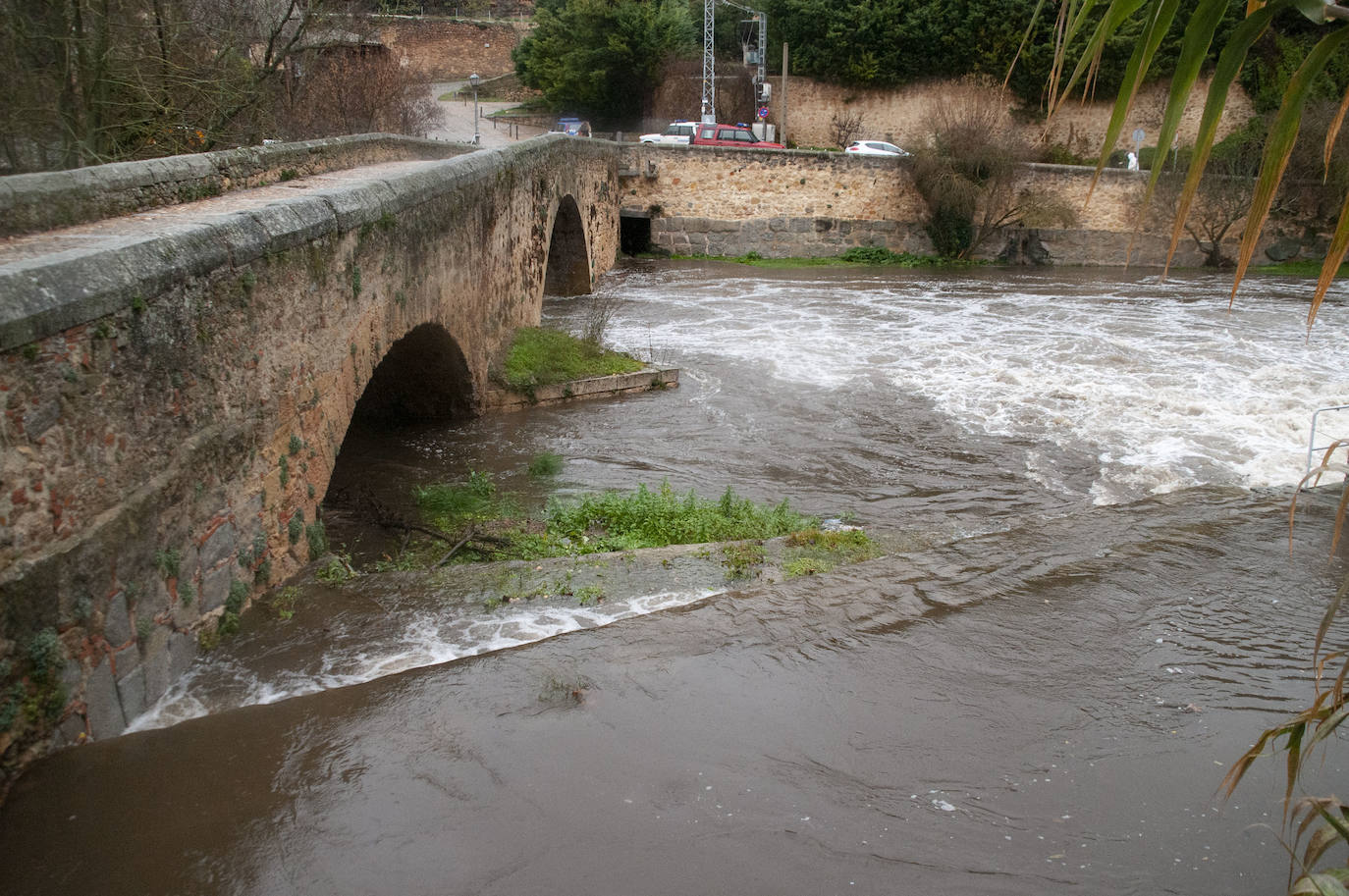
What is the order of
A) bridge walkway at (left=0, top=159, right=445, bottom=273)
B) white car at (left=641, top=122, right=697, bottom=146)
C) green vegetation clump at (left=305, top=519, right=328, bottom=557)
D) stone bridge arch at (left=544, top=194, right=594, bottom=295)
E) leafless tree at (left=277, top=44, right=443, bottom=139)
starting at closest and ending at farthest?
bridge walkway at (left=0, top=159, right=445, bottom=273)
green vegetation clump at (left=305, top=519, right=328, bottom=557)
leafless tree at (left=277, top=44, right=443, bottom=139)
stone bridge arch at (left=544, top=194, right=594, bottom=295)
white car at (left=641, top=122, right=697, bottom=146)

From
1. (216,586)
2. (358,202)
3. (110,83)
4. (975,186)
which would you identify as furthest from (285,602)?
(975,186)

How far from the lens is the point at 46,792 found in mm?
3580

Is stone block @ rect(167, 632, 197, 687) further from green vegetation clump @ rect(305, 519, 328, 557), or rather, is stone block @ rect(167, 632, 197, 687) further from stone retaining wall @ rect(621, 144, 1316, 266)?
stone retaining wall @ rect(621, 144, 1316, 266)

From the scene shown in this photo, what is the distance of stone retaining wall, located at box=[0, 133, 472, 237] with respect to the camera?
5.34 m

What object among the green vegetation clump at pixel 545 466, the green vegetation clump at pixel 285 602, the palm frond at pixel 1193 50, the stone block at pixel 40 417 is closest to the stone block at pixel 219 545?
the green vegetation clump at pixel 285 602

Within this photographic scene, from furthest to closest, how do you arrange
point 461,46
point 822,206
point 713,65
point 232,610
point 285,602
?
point 461,46 → point 713,65 → point 822,206 → point 285,602 → point 232,610

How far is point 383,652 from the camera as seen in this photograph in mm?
5043

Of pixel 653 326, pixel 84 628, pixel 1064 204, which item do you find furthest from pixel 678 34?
pixel 84 628

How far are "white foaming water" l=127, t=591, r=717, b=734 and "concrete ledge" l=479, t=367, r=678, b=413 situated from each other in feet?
20.0

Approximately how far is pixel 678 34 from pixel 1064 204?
15.7m

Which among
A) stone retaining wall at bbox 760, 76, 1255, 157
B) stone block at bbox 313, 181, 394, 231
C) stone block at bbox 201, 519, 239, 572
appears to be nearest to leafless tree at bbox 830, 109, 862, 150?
stone retaining wall at bbox 760, 76, 1255, 157

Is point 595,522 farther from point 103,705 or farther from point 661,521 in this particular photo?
point 103,705

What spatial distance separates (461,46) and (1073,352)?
36.5 m

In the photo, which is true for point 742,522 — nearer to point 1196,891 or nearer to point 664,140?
point 1196,891
